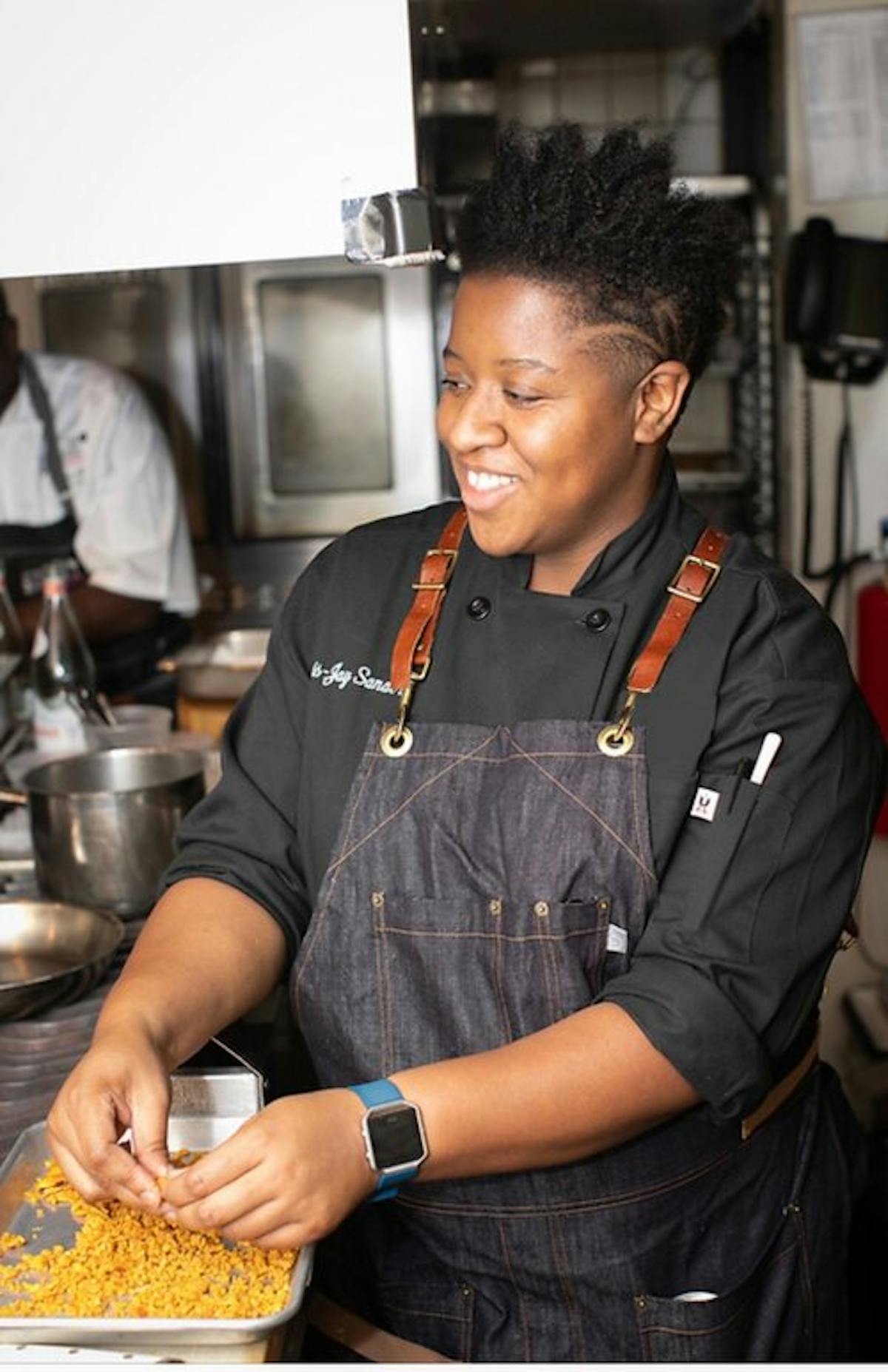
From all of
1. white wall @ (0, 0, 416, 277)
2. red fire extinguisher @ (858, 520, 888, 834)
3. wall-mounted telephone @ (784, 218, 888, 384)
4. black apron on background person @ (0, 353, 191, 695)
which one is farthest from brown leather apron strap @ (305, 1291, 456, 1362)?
wall-mounted telephone @ (784, 218, 888, 384)

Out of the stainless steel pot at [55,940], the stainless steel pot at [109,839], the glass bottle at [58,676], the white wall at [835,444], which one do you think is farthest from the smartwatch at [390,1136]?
the white wall at [835,444]

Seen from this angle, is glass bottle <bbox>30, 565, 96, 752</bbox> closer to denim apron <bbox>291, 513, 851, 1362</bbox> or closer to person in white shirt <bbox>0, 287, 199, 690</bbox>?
person in white shirt <bbox>0, 287, 199, 690</bbox>

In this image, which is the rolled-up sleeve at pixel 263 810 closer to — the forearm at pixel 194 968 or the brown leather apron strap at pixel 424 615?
the forearm at pixel 194 968

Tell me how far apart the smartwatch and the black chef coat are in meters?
0.23

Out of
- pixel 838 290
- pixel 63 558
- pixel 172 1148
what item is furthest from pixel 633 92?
pixel 172 1148

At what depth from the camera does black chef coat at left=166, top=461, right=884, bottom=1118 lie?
161 centimetres

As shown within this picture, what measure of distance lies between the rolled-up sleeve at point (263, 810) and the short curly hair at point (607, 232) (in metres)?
0.48

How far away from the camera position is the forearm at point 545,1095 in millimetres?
1500

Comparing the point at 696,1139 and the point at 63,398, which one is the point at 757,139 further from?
the point at 696,1139

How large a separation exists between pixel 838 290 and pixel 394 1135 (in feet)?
9.20

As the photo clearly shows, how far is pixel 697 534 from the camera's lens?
1824mm

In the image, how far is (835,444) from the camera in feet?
13.2

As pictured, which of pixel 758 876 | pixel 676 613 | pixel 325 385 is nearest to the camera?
pixel 758 876

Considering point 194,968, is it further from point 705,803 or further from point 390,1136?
point 705,803
